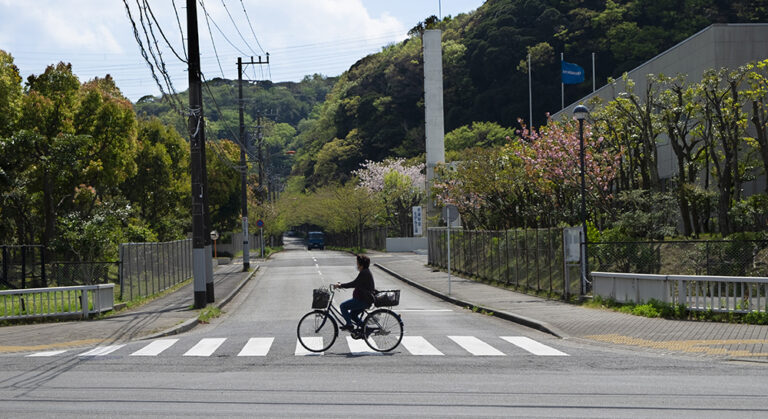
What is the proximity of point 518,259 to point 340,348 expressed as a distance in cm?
1499

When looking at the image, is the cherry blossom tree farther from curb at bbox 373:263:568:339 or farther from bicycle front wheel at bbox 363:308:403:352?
bicycle front wheel at bbox 363:308:403:352

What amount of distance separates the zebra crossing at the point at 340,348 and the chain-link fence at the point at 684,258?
7109mm

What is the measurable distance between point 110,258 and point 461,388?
27.9 m

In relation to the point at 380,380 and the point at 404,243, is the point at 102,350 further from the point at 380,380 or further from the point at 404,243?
the point at 404,243

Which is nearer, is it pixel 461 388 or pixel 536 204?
pixel 461 388

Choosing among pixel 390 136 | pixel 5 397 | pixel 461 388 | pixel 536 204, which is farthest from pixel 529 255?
pixel 390 136

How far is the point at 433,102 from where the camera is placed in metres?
63.0

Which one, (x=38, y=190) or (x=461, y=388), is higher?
(x=38, y=190)

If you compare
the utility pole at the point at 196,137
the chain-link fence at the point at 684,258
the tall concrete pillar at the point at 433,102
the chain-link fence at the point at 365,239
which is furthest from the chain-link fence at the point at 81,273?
the chain-link fence at the point at 365,239

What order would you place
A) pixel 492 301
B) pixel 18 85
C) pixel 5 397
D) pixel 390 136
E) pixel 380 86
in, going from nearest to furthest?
pixel 5 397, pixel 492 301, pixel 18 85, pixel 390 136, pixel 380 86

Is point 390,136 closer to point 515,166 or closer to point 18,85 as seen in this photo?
point 515,166

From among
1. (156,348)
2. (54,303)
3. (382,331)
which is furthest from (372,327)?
(54,303)

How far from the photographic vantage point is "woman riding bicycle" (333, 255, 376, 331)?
13.6m

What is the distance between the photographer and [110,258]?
113ft
